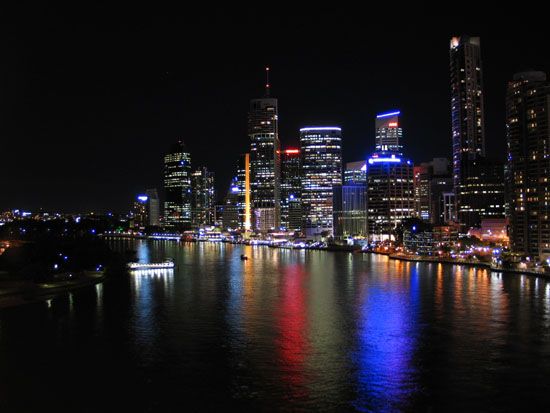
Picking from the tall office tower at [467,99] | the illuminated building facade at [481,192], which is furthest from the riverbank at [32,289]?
the tall office tower at [467,99]

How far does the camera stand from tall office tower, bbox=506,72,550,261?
4200cm

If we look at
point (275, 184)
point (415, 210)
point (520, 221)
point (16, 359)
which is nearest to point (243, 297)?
point (16, 359)

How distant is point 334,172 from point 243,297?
248 ft

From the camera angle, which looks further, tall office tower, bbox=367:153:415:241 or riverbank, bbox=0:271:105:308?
tall office tower, bbox=367:153:415:241

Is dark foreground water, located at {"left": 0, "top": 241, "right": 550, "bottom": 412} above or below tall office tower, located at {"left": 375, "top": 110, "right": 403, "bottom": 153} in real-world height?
below

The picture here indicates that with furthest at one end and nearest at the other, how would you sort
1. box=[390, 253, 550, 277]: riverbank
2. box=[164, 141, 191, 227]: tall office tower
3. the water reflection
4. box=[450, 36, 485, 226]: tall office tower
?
box=[164, 141, 191, 227]: tall office tower → box=[450, 36, 485, 226]: tall office tower → box=[390, 253, 550, 277]: riverbank → the water reflection

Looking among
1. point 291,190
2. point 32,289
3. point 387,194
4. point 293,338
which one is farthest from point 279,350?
point 291,190

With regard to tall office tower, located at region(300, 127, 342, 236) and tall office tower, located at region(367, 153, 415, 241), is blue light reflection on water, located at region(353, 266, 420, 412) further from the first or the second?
tall office tower, located at region(300, 127, 342, 236)

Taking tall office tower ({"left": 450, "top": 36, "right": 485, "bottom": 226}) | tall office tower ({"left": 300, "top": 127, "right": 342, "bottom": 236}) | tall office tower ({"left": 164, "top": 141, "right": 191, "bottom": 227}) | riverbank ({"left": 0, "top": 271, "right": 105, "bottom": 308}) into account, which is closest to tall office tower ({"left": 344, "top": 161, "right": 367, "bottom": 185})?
tall office tower ({"left": 300, "top": 127, "right": 342, "bottom": 236})

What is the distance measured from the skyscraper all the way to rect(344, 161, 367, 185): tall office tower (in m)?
12.6

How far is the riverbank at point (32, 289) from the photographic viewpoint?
84.0 feet

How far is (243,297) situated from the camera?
26891mm

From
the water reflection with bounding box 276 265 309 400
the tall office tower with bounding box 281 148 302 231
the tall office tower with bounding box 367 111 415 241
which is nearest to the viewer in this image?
the water reflection with bounding box 276 265 309 400

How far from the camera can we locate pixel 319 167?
101 m
